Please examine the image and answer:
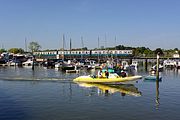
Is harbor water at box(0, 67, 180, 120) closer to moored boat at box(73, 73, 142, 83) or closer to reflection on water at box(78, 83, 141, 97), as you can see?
reflection on water at box(78, 83, 141, 97)

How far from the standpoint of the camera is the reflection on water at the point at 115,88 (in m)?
45.5

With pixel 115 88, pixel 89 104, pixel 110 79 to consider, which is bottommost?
pixel 89 104

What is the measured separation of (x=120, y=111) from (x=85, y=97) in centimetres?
981

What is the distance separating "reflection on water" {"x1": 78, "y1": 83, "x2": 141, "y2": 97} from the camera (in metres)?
45.5

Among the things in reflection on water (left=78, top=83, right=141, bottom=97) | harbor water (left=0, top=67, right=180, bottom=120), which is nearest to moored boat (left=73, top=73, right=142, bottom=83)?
reflection on water (left=78, top=83, right=141, bottom=97)

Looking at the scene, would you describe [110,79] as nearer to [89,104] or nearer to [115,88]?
[115,88]

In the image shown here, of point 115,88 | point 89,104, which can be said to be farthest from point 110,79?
point 89,104

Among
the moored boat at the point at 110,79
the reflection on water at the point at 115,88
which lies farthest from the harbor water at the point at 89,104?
the moored boat at the point at 110,79

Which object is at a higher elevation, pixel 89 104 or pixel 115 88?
pixel 115 88

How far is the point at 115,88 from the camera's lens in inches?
2009

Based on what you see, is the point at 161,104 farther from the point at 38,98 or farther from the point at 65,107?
the point at 38,98

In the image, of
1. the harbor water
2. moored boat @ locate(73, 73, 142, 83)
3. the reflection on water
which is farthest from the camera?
moored boat @ locate(73, 73, 142, 83)

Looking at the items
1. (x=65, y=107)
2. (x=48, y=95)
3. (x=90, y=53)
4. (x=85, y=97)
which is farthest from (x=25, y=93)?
(x=90, y=53)

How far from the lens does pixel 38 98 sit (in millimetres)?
40469
